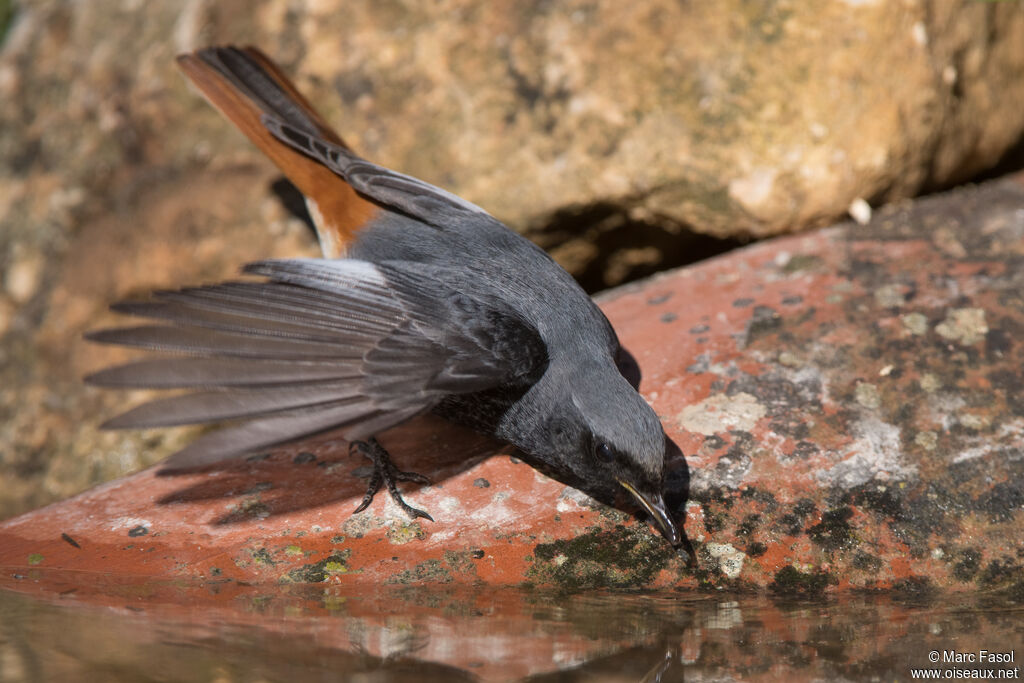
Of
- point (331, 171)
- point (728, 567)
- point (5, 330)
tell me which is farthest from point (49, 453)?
point (728, 567)

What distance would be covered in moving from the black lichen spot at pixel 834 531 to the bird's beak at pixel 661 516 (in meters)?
0.38

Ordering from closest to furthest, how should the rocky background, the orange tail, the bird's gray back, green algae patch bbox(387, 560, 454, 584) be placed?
1. green algae patch bbox(387, 560, 454, 584)
2. the bird's gray back
3. the orange tail
4. the rocky background

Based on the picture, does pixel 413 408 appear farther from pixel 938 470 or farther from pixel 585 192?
pixel 585 192

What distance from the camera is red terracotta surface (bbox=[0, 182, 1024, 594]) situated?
8.69ft

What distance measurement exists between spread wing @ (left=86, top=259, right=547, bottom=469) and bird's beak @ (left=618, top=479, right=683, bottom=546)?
59 centimetres

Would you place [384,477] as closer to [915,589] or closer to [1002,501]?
[915,589]

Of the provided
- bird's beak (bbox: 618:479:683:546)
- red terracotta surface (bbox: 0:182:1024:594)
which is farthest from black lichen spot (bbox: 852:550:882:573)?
bird's beak (bbox: 618:479:683:546)

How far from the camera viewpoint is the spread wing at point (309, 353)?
252 cm

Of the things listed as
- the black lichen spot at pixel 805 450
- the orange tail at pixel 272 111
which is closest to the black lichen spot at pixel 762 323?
the black lichen spot at pixel 805 450

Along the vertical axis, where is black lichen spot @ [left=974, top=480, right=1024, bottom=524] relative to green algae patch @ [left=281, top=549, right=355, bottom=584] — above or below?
below

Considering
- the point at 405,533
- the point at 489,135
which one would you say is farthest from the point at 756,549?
the point at 489,135

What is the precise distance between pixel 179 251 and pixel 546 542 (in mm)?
2927

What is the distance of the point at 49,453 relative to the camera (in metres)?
4.75

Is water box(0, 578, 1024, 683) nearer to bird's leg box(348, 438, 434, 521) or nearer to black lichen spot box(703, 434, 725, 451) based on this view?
bird's leg box(348, 438, 434, 521)
